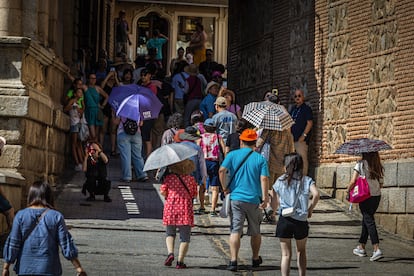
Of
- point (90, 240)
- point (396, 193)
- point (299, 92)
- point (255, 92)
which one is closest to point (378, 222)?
point (396, 193)

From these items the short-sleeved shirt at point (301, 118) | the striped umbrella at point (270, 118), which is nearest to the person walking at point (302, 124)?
the short-sleeved shirt at point (301, 118)

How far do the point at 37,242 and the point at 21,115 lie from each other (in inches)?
299

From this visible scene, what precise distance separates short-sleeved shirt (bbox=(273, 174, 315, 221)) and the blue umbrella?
8.98 meters

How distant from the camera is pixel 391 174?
17.3 meters

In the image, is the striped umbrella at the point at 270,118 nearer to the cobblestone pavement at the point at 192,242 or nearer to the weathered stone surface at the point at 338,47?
the cobblestone pavement at the point at 192,242

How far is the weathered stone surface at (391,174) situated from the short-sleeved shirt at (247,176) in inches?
191

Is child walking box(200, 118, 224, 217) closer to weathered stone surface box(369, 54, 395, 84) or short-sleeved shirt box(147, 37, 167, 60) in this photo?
weathered stone surface box(369, 54, 395, 84)

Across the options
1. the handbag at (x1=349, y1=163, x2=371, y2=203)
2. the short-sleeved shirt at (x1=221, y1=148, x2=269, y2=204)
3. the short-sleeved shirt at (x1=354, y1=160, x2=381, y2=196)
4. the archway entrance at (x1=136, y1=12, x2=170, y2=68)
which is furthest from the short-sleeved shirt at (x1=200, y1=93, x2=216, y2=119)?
the archway entrance at (x1=136, y1=12, x2=170, y2=68)

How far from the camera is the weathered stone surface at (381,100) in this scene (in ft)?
59.4

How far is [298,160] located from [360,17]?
27.5ft

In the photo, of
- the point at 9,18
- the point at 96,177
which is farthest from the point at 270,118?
the point at 9,18

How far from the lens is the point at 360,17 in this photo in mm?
19516

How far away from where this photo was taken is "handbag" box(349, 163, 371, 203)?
14.4 m

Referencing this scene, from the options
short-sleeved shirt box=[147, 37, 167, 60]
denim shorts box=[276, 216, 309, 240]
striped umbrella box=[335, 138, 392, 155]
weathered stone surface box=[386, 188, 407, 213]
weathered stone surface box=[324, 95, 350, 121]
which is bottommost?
denim shorts box=[276, 216, 309, 240]
